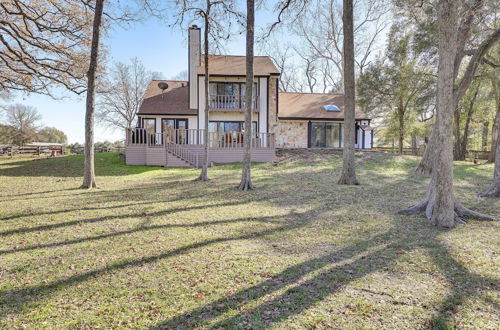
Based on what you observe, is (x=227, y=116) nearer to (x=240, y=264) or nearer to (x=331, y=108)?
(x=331, y=108)

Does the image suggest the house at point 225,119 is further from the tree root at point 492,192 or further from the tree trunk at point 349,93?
the tree root at point 492,192

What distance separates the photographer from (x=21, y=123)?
1769 inches

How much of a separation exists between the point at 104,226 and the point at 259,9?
9353 millimetres

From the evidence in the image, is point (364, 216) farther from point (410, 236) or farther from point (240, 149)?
point (240, 149)

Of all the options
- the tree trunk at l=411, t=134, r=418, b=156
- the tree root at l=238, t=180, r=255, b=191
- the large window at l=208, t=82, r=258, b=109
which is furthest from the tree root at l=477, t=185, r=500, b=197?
the tree trunk at l=411, t=134, r=418, b=156

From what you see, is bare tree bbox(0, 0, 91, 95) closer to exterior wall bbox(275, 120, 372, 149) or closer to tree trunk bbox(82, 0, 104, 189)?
tree trunk bbox(82, 0, 104, 189)

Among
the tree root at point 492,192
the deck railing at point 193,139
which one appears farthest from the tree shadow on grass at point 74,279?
the deck railing at point 193,139

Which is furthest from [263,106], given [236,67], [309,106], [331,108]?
[331,108]

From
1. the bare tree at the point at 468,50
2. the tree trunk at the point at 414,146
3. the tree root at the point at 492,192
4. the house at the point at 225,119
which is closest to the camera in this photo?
the tree root at the point at 492,192

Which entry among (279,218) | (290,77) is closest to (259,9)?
(279,218)

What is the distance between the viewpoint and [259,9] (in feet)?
37.3

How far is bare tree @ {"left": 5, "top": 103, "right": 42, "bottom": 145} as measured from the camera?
43.8m

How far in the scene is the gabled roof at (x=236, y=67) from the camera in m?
20.3

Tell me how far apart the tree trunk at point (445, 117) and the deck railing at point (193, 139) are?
41.5 feet
